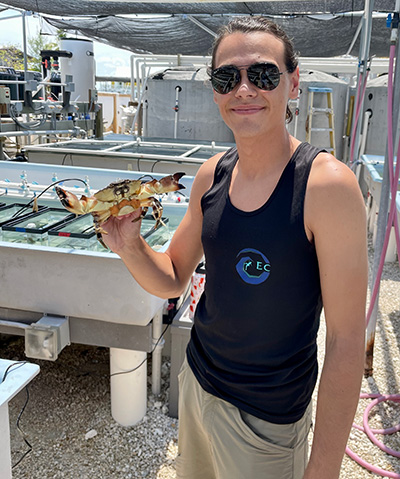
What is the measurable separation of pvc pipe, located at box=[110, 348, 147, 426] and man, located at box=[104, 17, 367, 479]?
1.42m

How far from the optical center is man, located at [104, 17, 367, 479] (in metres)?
1.23

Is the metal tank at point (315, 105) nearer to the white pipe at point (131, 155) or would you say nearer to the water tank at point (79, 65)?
the water tank at point (79, 65)

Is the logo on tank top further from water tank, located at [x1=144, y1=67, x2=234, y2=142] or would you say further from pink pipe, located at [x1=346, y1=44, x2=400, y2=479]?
water tank, located at [x1=144, y1=67, x2=234, y2=142]

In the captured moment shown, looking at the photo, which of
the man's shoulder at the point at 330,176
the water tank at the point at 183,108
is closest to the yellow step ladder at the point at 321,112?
the water tank at the point at 183,108

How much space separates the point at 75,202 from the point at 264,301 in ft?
2.01

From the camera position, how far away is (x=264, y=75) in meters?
1.33

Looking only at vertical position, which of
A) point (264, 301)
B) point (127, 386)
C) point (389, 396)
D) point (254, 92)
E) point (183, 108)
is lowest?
point (389, 396)

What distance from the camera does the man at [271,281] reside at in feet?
4.05

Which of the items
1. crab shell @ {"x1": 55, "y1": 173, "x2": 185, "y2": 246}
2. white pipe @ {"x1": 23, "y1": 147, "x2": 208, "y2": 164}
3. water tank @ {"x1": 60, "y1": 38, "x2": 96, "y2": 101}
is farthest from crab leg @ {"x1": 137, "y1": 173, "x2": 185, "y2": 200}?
water tank @ {"x1": 60, "y1": 38, "x2": 96, "y2": 101}

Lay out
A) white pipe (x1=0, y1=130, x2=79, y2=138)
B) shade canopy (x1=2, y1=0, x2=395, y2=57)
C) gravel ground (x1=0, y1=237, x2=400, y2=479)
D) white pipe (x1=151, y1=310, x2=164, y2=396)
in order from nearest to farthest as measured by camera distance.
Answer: gravel ground (x1=0, y1=237, x2=400, y2=479) < white pipe (x1=151, y1=310, x2=164, y2=396) < white pipe (x1=0, y1=130, x2=79, y2=138) < shade canopy (x1=2, y1=0, x2=395, y2=57)

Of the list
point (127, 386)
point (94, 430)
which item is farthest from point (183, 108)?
point (94, 430)

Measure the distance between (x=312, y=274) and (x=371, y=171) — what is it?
14.1ft

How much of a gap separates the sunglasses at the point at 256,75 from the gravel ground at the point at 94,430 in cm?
220

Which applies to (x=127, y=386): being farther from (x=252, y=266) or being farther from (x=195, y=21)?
(x=195, y=21)
